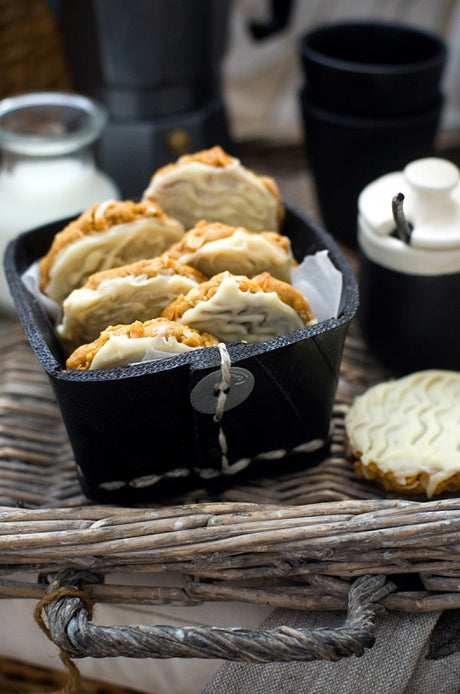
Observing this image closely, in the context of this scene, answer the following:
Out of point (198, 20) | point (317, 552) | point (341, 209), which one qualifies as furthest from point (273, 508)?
point (198, 20)

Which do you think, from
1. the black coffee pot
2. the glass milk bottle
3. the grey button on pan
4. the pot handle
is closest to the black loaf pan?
the grey button on pan

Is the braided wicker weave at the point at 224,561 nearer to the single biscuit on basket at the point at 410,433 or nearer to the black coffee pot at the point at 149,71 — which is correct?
the single biscuit on basket at the point at 410,433

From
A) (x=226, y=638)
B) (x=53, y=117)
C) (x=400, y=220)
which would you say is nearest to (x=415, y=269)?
(x=400, y=220)

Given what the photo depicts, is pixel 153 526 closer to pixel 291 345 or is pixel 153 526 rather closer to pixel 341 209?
pixel 291 345

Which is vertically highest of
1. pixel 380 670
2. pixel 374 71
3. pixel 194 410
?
pixel 374 71

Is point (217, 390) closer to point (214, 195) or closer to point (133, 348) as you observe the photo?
point (133, 348)
